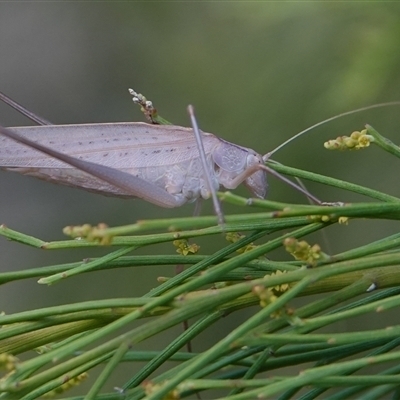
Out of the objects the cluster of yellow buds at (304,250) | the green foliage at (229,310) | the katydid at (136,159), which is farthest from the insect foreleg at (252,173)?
the cluster of yellow buds at (304,250)

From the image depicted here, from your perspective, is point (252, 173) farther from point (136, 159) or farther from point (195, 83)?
point (195, 83)

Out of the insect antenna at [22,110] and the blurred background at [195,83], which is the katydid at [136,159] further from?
the blurred background at [195,83]

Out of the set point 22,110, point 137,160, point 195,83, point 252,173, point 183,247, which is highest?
point 195,83

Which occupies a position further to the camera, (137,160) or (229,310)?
(137,160)

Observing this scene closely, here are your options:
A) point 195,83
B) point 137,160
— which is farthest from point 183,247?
point 195,83

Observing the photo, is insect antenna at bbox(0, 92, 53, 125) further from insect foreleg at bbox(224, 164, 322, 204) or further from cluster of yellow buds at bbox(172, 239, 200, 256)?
cluster of yellow buds at bbox(172, 239, 200, 256)

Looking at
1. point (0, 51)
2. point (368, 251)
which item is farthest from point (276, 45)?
point (0, 51)
